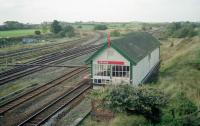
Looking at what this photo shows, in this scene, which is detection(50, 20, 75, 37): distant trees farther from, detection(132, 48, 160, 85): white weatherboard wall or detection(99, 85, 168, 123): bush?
detection(99, 85, 168, 123): bush

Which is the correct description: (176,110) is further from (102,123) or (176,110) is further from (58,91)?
(58,91)

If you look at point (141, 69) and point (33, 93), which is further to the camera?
point (141, 69)

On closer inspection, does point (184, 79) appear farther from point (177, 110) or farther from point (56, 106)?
point (56, 106)

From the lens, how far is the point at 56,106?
18906mm

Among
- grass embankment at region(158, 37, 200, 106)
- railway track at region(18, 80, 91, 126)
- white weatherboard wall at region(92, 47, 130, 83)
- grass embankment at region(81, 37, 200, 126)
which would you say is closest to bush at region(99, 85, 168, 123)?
grass embankment at region(81, 37, 200, 126)

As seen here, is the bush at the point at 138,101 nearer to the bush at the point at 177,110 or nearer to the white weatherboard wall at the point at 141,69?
the bush at the point at 177,110

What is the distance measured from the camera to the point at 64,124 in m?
15.6

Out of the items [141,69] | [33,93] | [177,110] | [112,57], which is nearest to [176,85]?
[141,69]

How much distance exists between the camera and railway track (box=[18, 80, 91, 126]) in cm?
1606

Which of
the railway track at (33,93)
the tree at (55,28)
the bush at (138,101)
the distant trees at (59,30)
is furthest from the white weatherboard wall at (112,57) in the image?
the tree at (55,28)

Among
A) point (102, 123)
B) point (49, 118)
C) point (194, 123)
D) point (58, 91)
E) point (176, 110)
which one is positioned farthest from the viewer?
point (58, 91)

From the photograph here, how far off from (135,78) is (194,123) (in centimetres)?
907

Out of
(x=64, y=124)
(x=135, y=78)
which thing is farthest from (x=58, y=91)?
(x=64, y=124)

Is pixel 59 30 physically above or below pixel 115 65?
above
